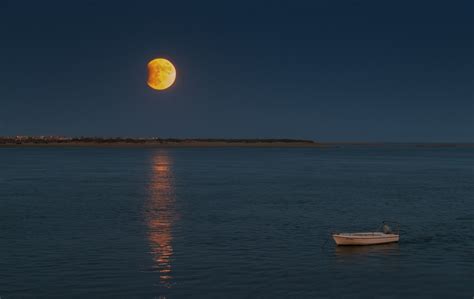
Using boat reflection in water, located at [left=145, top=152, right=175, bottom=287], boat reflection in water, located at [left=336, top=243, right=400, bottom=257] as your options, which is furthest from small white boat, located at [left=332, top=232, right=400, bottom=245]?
boat reflection in water, located at [left=145, top=152, right=175, bottom=287]

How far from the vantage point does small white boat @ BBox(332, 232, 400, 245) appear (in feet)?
119

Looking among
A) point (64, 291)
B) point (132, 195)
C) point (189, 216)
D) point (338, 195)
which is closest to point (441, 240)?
point (189, 216)

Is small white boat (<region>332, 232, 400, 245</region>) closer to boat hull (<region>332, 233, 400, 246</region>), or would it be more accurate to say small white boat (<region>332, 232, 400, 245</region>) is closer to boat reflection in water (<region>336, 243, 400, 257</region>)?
boat hull (<region>332, 233, 400, 246</region>)

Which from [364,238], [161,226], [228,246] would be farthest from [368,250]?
[161,226]

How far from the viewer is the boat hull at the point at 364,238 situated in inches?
1422

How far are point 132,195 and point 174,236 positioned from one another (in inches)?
1127

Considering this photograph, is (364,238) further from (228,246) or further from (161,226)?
(161,226)

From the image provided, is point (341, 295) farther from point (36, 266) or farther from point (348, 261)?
point (36, 266)

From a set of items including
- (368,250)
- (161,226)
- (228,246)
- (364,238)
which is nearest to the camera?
(368,250)

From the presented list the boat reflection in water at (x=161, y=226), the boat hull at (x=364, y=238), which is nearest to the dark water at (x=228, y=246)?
the boat reflection in water at (x=161, y=226)

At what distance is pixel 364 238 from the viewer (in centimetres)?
3647

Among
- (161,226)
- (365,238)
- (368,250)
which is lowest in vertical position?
(161,226)

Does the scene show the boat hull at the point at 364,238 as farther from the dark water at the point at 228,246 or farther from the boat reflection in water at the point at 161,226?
the boat reflection in water at the point at 161,226

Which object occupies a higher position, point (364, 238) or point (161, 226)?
point (364, 238)
